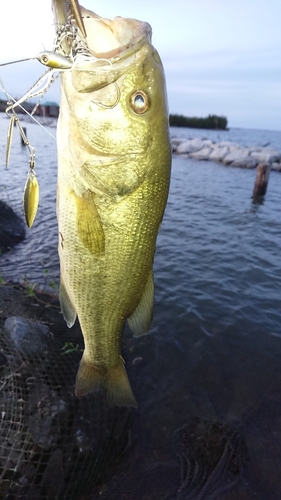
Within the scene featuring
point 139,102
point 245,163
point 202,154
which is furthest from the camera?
point 202,154

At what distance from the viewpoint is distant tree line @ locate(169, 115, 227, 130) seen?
209 feet

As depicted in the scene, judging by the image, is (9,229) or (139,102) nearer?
(139,102)

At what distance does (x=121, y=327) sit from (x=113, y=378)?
475 mm

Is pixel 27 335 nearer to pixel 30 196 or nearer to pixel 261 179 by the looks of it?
pixel 30 196

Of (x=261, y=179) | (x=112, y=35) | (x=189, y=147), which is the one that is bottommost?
(x=261, y=179)

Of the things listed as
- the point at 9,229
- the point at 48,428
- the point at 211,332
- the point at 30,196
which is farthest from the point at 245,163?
the point at 30,196

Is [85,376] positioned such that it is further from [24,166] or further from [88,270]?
[24,166]

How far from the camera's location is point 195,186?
18750 mm

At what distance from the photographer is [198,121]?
66.0 metres

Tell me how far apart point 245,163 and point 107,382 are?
25919 mm

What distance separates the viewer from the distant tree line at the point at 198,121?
63809 mm

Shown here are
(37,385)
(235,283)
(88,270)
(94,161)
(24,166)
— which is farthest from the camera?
(24,166)

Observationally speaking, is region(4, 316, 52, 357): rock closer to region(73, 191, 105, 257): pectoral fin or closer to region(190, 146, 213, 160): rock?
region(73, 191, 105, 257): pectoral fin

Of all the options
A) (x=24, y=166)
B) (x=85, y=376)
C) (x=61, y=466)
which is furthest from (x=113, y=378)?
(x=24, y=166)
